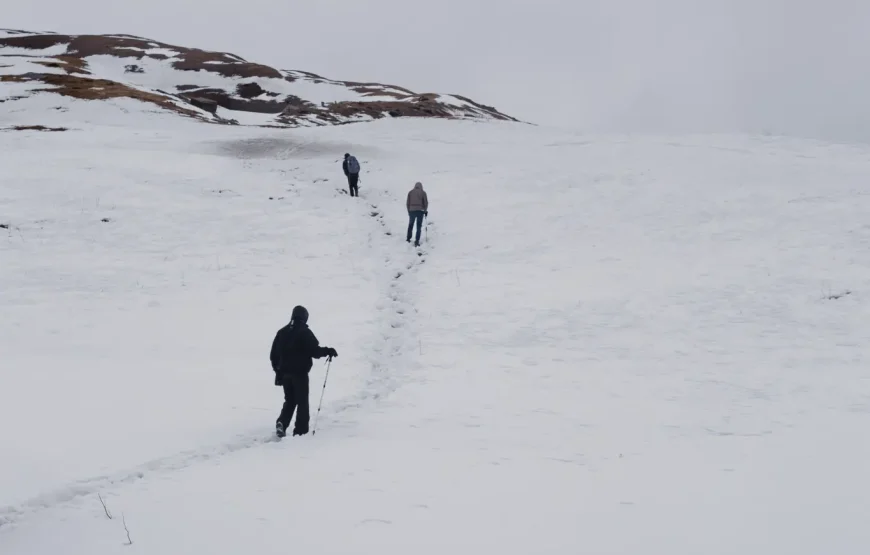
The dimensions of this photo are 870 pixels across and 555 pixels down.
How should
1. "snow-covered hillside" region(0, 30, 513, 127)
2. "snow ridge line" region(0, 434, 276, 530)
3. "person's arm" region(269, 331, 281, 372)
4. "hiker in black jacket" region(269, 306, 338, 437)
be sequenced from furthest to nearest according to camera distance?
A: 1. "snow-covered hillside" region(0, 30, 513, 127)
2. "person's arm" region(269, 331, 281, 372)
3. "hiker in black jacket" region(269, 306, 338, 437)
4. "snow ridge line" region(0, 434, 276, 530)

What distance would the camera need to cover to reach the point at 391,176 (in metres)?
26.5

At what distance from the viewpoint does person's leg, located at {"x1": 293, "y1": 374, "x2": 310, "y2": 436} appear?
8.85 m

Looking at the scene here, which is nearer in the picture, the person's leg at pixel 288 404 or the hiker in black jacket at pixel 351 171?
the person's leg at pixel 288 404

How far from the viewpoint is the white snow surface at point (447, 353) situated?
20.8ft

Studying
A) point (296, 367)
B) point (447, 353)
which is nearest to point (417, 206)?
point (447, 353)

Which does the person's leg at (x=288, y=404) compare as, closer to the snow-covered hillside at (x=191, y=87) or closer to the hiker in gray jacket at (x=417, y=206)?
the hiker in gray jacket at (x=417, y=206)

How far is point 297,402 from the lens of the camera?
351 inches

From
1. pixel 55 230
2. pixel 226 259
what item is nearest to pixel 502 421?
pixel 226 259

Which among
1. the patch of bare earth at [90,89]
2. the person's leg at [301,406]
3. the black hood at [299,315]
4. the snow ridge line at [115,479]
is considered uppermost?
the patch of bare earth at [90,89]

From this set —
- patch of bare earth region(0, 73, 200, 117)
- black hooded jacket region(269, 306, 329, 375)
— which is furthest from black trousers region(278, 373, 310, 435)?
patch of bare earth region(0, 73, 200, 117)

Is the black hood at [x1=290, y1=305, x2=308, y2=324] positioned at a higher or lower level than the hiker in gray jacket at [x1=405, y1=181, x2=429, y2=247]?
lower

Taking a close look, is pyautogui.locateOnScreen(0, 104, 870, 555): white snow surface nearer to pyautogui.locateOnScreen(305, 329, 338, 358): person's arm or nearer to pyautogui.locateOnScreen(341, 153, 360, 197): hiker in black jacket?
pyautogui.locateOnScreen(341, 153, 360, 197): hiker in black jacket

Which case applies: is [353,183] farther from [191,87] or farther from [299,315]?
[191,87]

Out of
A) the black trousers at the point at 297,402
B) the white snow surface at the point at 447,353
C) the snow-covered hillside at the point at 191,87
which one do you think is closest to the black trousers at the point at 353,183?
the white snow surface at the point at 447,353
